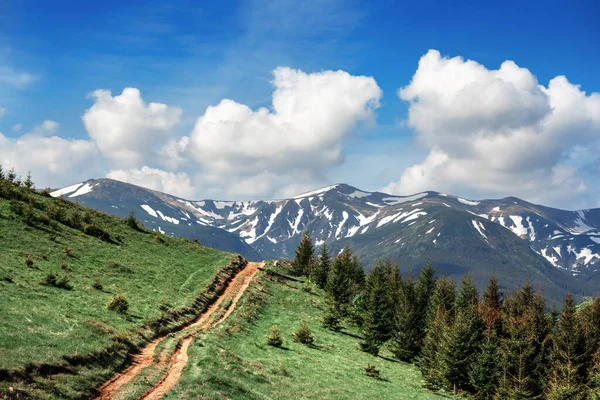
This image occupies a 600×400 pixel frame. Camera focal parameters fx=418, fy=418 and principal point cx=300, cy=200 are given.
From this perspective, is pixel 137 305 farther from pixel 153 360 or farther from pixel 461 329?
pixel 461 329

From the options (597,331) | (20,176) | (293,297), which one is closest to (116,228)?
(20,176)

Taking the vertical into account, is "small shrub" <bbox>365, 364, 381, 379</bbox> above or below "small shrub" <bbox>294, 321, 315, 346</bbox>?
below

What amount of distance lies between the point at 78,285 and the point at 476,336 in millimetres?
47594

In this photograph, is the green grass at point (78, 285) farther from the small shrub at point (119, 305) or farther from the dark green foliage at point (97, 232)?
the dark green foliage at point (97, 232)

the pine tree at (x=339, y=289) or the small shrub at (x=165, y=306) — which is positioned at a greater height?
the pine tree at (x=339, y=289)

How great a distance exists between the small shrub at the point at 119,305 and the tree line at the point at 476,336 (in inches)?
1300

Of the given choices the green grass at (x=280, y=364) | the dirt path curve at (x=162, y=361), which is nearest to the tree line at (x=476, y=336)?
the green grass at (x=280, y=364)

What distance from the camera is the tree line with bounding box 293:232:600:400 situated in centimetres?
5109

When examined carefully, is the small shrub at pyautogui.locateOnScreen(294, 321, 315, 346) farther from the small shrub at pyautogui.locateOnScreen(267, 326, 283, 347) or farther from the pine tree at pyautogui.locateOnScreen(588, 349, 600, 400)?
the pine tree at pyautogui.locateOnScreen(588, 349, 600, 400)

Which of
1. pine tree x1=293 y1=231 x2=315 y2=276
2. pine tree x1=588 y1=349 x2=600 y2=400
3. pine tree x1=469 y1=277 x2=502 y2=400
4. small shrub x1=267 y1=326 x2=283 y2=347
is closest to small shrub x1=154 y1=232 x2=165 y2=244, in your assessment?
pine tree x1=293 y1=231 x2=315 y2=276

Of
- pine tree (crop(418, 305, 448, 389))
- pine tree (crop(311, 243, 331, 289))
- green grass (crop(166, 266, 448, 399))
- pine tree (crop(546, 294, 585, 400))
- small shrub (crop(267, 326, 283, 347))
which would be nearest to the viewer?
green grass (crop(166, 266, 448, 399))

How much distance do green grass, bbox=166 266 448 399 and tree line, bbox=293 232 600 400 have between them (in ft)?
12.4

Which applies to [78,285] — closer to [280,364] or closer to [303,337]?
[280,364]

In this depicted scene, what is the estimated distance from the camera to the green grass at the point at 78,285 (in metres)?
26.3
